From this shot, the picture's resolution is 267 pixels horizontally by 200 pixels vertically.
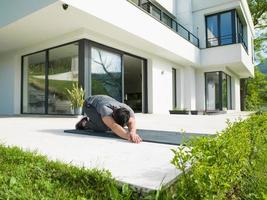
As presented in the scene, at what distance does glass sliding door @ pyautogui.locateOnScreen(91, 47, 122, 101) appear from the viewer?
8750mm

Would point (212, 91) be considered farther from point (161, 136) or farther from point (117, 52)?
point (161, 136)

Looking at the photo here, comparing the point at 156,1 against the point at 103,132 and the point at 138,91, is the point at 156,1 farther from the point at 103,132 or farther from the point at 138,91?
the point at 103,132

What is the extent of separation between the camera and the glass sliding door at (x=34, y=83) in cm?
1002

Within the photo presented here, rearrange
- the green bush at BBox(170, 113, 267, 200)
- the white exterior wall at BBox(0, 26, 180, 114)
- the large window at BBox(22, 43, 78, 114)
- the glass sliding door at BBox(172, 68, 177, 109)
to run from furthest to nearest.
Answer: the glass sliding door at BBox(172, 68, 177, 109), the white exterior wall at BBox(0, 26, 180, 114), the large window at BBox(22, 43, 78, 114), the green bush at BBox(170, 113, 267, 200)

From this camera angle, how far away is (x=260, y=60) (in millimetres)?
26047

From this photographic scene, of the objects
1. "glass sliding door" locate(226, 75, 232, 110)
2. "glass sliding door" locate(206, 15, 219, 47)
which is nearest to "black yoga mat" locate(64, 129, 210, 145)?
"glass sliding door" locate(206, 15, 219, 47)

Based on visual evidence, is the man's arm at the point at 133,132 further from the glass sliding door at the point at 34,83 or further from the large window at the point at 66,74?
the glass sliding door at the point at 34,83

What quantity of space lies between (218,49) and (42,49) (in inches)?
363

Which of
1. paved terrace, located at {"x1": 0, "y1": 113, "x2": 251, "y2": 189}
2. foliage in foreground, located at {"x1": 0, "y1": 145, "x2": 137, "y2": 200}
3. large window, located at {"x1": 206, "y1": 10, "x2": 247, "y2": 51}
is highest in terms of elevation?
large window, located at {"x1": 206, "y1": 10, "x2": 247, "y2": 51}

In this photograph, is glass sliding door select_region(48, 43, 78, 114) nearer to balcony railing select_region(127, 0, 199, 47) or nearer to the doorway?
balcony railing select_region(127, 0, 199, 47)

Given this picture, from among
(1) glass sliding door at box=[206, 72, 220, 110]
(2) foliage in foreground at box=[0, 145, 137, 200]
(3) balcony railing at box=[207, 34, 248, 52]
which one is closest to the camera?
(2) foliage in foreground at box=[0, 145, 137, 200]

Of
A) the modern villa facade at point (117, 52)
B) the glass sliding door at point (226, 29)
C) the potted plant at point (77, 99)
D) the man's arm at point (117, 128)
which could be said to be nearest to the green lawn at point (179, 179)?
the man's arm at point (117, 128)

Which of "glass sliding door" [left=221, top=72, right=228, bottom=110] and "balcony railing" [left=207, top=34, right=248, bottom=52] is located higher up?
"balcony railing" [left=207, top=34, right=248, bottom=52]

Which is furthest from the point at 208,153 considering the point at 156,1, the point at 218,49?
the point at 218,49
